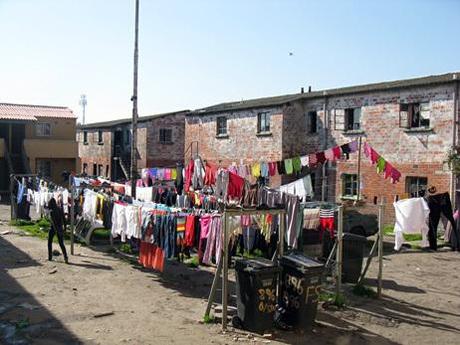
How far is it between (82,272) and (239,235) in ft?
12.8

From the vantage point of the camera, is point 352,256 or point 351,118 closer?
point 352,256

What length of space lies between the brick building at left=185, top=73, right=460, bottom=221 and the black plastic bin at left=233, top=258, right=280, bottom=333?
14.5 meters

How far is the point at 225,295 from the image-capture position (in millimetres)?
8461

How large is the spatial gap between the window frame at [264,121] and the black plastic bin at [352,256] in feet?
55.5

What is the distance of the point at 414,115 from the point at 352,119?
3.33m

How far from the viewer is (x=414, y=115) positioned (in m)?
22.2

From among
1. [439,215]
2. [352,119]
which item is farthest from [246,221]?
[352,119]

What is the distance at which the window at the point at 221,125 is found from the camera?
3148 centimetres

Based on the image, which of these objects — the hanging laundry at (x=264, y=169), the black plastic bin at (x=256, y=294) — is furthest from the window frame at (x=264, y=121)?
the black plastic bin at (x=256, y=294)

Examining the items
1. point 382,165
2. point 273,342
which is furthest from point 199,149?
point 273,342

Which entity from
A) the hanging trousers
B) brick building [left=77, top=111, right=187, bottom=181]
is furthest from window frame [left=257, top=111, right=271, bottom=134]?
the hanging trousers

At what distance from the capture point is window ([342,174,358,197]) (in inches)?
966

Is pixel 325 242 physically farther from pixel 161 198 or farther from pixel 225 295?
pixel 161 198

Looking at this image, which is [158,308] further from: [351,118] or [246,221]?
[351,118]
